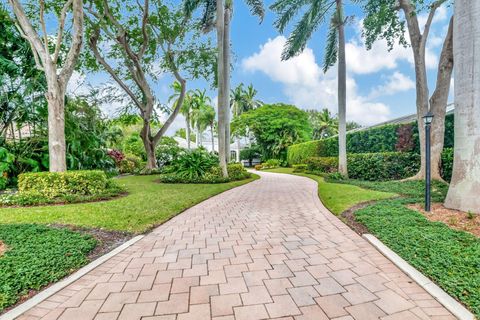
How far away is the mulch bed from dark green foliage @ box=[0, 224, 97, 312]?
17.3ft

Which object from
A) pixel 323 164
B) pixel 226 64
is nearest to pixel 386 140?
pixel 323 164

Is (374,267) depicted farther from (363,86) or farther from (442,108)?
(363,86)

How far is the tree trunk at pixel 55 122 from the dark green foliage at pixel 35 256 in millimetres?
3566

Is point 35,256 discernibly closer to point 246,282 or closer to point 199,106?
point 246,282

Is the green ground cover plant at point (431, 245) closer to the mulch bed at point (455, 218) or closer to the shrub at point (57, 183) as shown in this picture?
the mulch bed at point (455, 218)

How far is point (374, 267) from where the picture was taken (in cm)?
283

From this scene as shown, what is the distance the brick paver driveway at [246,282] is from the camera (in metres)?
2.03

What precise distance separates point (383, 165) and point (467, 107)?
6.26m

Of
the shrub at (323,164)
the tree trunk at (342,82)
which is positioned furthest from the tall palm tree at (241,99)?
the tree trunk at (342,82)

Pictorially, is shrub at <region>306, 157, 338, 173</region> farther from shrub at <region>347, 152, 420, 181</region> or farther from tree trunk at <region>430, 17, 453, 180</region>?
tree trunk at <region>430, 17, 453, 180</region>

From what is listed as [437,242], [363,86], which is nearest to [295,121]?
[363,86]

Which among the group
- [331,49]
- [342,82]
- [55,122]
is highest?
[331,49]

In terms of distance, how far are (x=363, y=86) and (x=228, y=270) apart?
17.9m

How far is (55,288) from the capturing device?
93.2 inches
